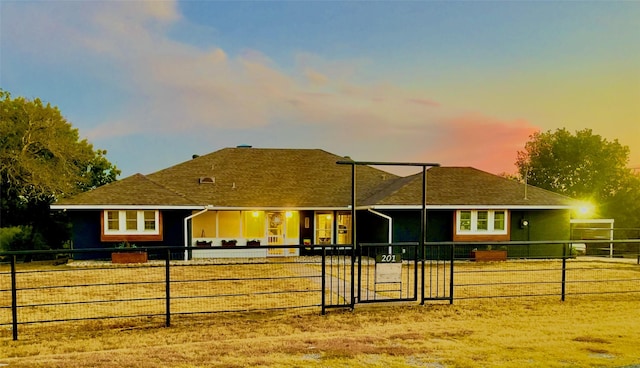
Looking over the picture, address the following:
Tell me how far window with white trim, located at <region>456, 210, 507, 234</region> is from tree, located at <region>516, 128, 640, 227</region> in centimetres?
3791

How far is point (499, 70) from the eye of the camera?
22.3 meters

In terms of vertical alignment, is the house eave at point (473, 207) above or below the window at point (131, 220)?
above

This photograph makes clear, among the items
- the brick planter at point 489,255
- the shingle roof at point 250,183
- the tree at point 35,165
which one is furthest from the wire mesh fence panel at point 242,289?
the tree at point 35,165

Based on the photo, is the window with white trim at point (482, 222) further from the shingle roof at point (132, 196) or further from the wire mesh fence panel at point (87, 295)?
the wire mesh fence panel at point (87, 295)

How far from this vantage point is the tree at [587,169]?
5219 cm

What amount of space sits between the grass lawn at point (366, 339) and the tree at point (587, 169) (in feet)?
168

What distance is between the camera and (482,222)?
21.8 metres

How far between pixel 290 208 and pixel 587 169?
168ft

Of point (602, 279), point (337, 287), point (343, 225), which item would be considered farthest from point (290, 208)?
point (602, 279)

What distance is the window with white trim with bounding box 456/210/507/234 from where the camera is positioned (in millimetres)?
21594

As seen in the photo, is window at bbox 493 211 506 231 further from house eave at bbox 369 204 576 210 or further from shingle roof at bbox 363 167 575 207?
shingle roof at bbox 363 167 575 207

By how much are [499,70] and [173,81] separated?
17.9m

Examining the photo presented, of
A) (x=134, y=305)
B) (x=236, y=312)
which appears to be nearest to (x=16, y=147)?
(x=134, y=305)

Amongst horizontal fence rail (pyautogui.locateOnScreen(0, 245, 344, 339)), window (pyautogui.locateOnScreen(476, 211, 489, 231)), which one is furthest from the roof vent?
window (pyautogui.locateOnScreen(476, 211, 489, 231))
